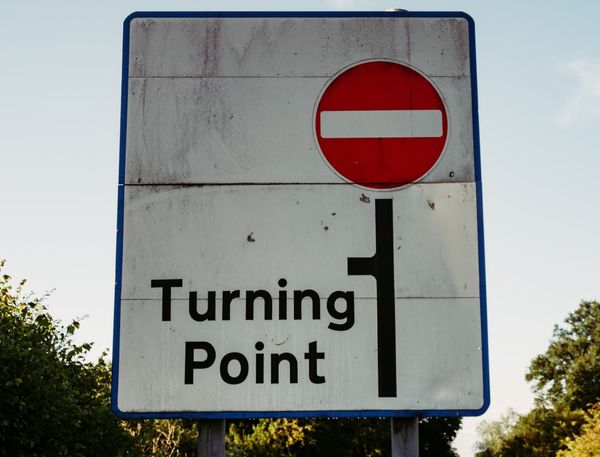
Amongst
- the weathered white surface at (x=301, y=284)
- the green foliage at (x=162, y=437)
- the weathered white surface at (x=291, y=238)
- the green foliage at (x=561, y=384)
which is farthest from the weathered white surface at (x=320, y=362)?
the green foliage at (x=561, y=384)

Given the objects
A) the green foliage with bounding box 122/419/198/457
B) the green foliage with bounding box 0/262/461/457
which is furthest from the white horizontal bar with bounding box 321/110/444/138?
the green foliage with bounding box 122/419/198/457

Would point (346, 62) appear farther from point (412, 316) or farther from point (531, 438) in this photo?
point (531, 438)

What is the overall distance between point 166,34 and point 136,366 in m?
1.49

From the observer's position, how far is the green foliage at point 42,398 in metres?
16.6

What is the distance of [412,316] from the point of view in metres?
3.28

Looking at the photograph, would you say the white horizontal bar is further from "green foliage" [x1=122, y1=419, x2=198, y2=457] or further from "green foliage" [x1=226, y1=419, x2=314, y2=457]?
"green foliage" [x1=226, y1=419, x2=314, y2=457]

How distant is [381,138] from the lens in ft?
11.2

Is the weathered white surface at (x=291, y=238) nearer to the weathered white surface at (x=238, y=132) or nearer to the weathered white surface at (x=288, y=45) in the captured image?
the weathered white surface at (x=238, y=132)

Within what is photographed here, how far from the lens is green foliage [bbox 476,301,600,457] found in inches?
2398

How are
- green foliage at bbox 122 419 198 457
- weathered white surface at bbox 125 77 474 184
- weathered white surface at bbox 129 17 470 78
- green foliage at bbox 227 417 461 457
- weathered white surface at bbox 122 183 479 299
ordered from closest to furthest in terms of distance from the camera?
weathered white surface at bbox 122 183 479 299 < weathered white surface at bbox 125 77 474 184 < weathered white surface at bbox 129 17 470 78 < green foliage at bbox 122 419 198 457 < green foliage at bbox 227 417 461 457

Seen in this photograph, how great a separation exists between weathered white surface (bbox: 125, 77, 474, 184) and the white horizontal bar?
0.07 m

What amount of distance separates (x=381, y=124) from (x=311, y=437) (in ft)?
144

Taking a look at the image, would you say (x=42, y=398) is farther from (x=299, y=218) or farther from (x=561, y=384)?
(x=561, y=384)

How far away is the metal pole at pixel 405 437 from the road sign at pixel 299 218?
0.06m
